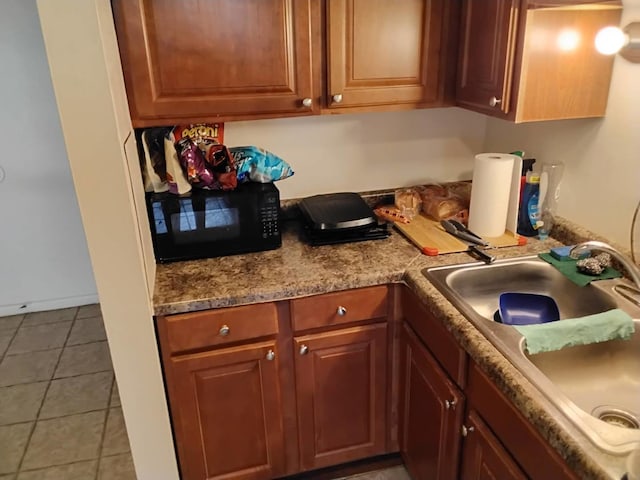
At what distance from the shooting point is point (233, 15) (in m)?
1.56

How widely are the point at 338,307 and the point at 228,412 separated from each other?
50cm

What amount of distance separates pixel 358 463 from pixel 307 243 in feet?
2.91

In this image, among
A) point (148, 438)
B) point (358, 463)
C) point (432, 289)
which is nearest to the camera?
point (432, 289)

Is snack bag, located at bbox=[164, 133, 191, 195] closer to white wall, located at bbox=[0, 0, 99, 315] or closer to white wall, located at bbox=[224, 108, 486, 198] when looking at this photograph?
white wall, located at bbox=[224, 108, 486, 198]

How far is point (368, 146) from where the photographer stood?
6.98 ft

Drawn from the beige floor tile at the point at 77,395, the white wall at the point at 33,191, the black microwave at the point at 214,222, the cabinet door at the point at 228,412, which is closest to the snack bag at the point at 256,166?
the black microwave at the point at 214,222

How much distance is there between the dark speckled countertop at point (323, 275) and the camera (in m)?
1.34

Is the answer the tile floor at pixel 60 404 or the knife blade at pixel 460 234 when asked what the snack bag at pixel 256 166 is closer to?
the knife blade at pixel 460 234

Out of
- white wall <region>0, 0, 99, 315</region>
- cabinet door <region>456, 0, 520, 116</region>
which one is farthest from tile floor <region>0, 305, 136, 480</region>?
cabinet door <region>456, 0, 520, 116</region>

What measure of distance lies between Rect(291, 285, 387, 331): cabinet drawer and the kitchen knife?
0.34m

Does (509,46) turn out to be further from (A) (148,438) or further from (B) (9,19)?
(B) (9,19)

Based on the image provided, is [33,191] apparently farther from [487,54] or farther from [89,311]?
[487,54]

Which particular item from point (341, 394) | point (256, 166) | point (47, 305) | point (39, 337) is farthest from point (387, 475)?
point (47, 305)

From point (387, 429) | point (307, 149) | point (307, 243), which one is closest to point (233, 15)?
point (307, 149)
